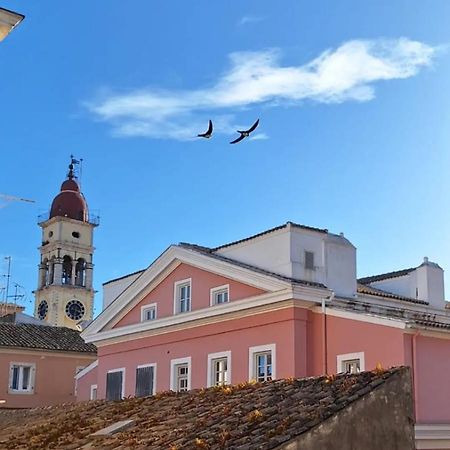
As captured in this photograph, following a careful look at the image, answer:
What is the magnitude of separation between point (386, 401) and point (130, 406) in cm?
535

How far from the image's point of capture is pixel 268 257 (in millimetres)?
28547

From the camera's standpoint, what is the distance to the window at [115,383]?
33000mm

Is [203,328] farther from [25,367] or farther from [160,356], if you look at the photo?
[25,367]

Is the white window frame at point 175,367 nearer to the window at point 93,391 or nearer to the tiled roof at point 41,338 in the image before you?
the window at point 93,391

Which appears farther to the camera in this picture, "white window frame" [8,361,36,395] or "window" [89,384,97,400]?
"white window frame" [8,361,36,395]

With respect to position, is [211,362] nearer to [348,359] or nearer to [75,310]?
[348,359]

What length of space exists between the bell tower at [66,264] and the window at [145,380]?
42197 millimetres

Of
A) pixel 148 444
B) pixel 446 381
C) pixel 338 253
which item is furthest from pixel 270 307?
pixel 148 444

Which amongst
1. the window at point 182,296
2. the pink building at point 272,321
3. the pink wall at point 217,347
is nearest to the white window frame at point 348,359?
the pink building at point 272,321

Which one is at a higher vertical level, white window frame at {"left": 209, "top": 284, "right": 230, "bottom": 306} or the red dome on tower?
the red dome on tower

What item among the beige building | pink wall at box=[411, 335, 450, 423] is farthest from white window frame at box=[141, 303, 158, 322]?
pink wall at box=[411, 335, 450, 423]

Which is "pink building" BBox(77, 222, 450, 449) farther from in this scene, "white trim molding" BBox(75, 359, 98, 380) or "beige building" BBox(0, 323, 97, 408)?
"beige building" BBox(0, 323, 97, 408)

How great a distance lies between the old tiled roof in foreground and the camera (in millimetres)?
9445

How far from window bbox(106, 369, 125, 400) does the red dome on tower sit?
4434 cm
